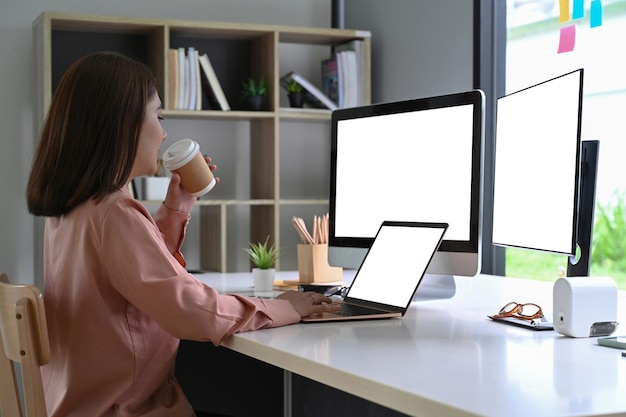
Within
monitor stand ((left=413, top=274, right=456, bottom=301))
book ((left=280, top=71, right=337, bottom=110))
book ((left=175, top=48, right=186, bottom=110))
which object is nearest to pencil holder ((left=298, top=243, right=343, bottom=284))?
monitor stand ((left=413, top=274, right=456, bottom=301))

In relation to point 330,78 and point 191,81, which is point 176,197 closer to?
point 191,81

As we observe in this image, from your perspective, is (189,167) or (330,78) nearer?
(189,167)

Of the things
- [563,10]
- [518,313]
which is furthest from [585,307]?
[563,10]

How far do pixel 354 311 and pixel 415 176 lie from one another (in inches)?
15.8

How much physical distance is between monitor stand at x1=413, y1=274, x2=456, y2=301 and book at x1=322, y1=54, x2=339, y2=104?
1.98 metres

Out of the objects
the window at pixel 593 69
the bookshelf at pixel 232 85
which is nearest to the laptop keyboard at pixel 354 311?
Answer: the window at pixel 593 69

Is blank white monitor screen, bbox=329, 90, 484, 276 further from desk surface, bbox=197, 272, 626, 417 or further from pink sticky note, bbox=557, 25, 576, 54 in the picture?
pink sticky note, bbox=557, 25, 576, 54

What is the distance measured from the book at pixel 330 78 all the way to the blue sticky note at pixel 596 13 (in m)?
1.34

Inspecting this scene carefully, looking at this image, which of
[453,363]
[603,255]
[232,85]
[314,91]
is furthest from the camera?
[232,85]

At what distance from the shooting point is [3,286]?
141 cm

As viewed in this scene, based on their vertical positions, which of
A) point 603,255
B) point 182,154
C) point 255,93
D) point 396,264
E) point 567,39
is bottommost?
point 603,255

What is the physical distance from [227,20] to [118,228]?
9.33 feet

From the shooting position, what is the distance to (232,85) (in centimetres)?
399

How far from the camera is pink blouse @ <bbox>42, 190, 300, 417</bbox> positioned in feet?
4.62
